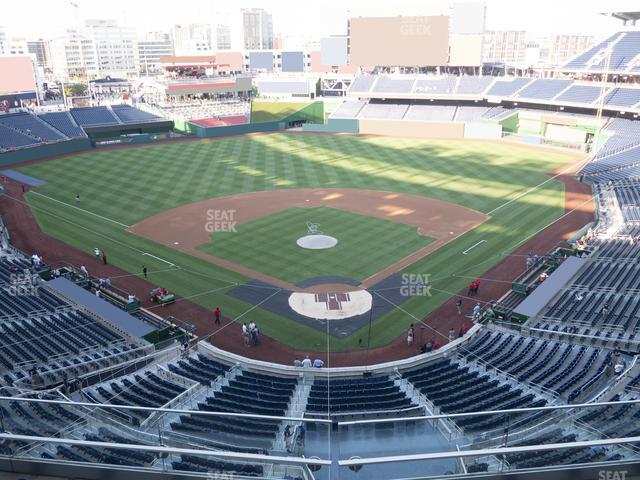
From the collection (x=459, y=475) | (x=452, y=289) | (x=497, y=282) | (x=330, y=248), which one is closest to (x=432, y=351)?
(x=452, y=289)

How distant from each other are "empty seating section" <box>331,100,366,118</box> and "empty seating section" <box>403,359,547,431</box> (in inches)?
2513

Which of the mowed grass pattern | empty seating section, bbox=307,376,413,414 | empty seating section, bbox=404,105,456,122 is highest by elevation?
empty seating section, bbox=404,105,456,122

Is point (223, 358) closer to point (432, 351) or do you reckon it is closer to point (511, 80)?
point (432, 351)

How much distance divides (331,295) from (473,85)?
60481 mm

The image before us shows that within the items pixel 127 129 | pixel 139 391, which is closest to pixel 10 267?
pixel 139 391

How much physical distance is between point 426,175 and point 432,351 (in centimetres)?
3181

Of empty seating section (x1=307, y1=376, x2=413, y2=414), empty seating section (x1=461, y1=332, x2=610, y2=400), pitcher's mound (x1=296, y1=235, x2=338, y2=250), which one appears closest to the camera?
empty seating section (x1=307, y1=376, x2=413, y2=414)

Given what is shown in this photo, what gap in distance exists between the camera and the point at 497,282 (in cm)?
2814

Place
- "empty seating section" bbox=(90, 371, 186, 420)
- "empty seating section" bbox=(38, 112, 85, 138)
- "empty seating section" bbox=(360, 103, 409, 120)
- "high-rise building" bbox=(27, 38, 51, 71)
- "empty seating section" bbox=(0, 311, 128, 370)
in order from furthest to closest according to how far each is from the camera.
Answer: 1. "high-rise building" bbox=(27, 38, 51, 71)
2. "empty seating section" bbox=(360, 103, 409, 120)
3. "empty seating section" bbox=(38, 112, 85, 138)
4. "empty seating section" bbox=(0, 311, 128, 370)
5. "empty seating section" bbox=(90, 371, 186, 420)

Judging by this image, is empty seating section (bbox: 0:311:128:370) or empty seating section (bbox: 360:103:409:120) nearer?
empty seating section (bbox: 0:311:128:370)

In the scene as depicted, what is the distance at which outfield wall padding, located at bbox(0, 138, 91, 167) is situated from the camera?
185ft

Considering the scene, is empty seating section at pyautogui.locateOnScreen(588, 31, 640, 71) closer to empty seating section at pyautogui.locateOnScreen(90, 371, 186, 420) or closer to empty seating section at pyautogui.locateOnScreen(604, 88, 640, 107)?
empty seating section at pyautogui.locateOnScreen(604, 88, 640, 107)

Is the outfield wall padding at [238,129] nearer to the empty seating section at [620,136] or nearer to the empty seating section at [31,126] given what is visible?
the empty seating section at [31,126]

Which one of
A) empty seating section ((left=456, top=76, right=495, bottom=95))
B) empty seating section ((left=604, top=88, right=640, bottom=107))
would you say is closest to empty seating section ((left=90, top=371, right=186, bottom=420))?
empty seating section ((left=604, top=88, right=640, bottom=107))
